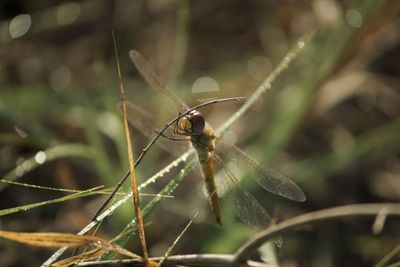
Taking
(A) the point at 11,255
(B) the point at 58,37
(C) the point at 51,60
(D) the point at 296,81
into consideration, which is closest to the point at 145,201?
(A) the point at 11,255

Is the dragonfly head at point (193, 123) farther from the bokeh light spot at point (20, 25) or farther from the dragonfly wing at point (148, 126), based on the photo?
the bokeh light spot at point (20, 25)

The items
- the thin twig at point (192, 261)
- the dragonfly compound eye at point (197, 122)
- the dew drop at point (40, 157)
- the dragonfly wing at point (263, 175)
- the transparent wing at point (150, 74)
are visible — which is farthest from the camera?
the dew drop at point (40, 157)

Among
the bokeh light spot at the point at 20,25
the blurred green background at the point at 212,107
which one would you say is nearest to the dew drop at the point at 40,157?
the blurred green background at the point at 212,107

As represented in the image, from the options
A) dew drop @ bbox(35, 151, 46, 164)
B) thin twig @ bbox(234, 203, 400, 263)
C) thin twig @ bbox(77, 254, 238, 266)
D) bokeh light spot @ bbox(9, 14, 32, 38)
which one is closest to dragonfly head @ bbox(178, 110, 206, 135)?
dew drop @ bbox(35, 151, 46, 164)

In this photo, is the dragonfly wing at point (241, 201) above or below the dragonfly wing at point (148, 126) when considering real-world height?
below

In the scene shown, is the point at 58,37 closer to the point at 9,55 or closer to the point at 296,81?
the point at 9,55

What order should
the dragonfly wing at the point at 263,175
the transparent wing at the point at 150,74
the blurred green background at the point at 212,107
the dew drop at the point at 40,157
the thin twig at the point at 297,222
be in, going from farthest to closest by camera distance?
the blurred green background at the point at 212,107, the dew drop at the point at 40,157, the transparent wing at the point at 150,74, the dragonfly wing at the point at 263,175, the thin twig at the point at 297,222

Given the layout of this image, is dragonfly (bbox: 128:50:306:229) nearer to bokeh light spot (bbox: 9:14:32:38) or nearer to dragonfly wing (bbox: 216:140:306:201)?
dragonfly wing (bbox: 216:140:306:201)

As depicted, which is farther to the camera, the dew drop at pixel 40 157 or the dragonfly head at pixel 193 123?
the dew drop at pixel 40 157

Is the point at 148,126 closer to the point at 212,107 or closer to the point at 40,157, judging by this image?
the point at 40,157
